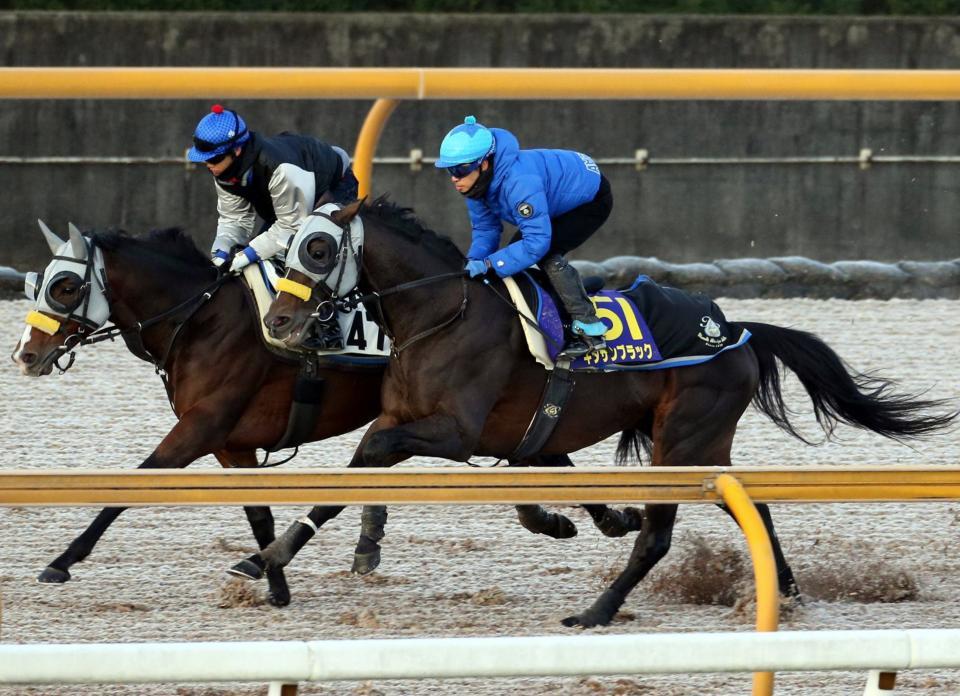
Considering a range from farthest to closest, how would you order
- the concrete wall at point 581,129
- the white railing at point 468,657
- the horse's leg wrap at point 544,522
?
the concrete wall at point 581,129 → the horse's leg wrap at point 544,522 → the white railing at point 468,657

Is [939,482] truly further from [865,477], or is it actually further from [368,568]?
[368,568]

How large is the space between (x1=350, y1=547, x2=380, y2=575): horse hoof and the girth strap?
66 centimetres

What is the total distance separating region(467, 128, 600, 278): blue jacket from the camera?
5211mm

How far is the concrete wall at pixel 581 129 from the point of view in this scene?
11422 millimetres

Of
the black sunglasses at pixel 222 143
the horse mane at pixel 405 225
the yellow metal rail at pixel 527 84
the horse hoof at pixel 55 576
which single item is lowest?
the horse hoof at pixel 55 576

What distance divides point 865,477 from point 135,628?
226 centimetres

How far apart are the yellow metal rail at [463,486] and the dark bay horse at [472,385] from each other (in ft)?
4.08

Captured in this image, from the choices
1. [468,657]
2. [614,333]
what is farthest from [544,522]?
[468,657]

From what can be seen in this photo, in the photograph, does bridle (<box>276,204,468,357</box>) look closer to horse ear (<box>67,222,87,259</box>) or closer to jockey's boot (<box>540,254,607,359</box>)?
jockey's boot (<box>540,254,607,359</box>)

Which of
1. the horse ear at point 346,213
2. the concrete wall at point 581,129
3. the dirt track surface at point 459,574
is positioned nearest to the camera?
the dirt track surface at point 459,574

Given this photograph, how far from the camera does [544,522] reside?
566 centimetres

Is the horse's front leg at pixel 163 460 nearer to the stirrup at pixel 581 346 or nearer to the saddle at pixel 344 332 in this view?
the saddle at pixel 344 332

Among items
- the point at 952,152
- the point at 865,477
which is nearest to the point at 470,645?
the point at 865,477

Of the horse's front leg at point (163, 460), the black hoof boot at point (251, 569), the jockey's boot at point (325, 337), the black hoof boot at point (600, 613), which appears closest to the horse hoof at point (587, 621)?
the black hoof boot at point (600, 613)
